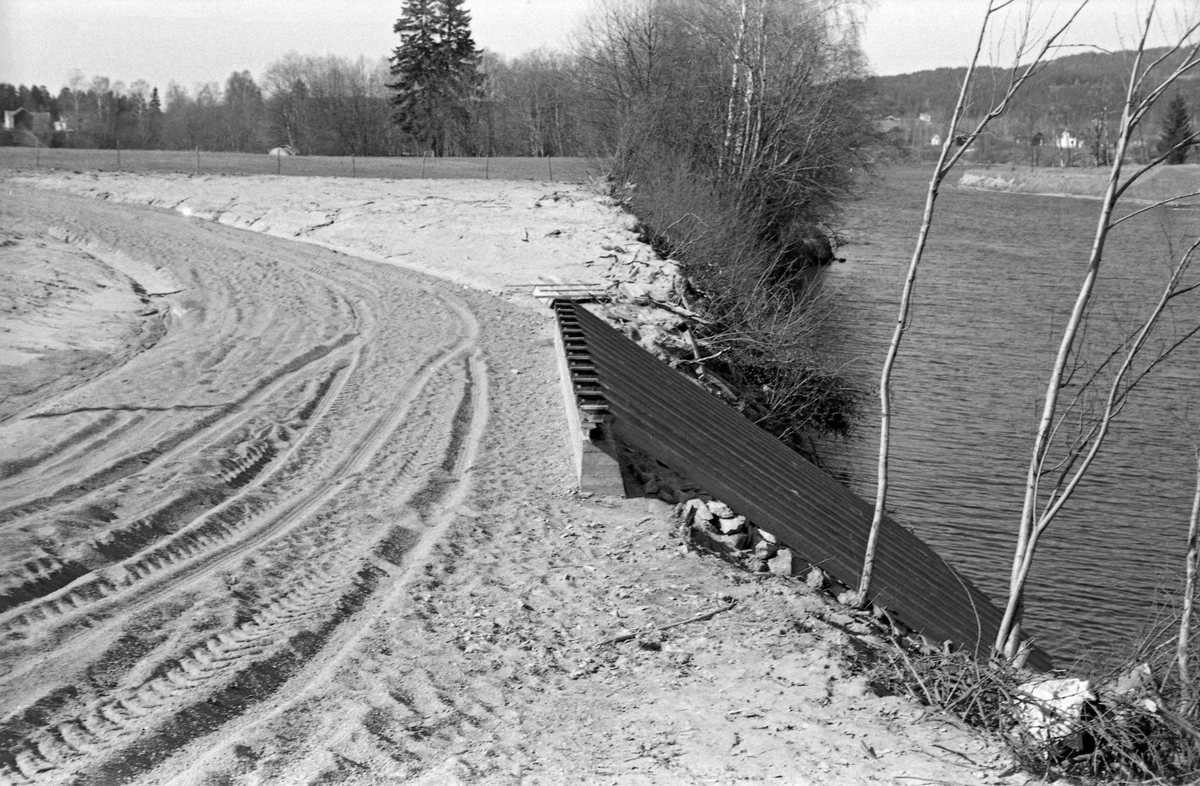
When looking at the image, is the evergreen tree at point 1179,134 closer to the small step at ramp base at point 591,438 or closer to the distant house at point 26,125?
the small step at ramp base at point 591,438

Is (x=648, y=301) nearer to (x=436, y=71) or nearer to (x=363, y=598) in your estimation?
(x=363, y=598)

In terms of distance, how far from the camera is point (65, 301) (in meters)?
17.3

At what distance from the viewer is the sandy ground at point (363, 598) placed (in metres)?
5.79

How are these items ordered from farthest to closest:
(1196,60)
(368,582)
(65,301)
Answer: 1. (65,301)
2. (368,582)
3. (1196,60)

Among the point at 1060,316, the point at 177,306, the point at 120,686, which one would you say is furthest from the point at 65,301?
the point at 1060,316

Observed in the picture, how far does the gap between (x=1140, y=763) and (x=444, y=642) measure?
3.94m

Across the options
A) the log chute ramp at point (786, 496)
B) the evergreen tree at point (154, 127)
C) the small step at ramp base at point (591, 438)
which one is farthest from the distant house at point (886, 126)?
the evergreen tree at point (154, 127)

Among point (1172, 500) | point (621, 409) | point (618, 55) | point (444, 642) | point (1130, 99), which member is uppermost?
point (618, 55)

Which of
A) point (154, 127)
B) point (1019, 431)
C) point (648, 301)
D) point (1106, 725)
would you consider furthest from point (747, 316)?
point (154, 127)

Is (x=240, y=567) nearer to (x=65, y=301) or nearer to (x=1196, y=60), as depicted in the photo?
(x=1196, y=60)

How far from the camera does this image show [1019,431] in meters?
18.3

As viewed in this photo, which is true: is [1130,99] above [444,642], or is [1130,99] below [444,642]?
above

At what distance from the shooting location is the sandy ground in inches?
228

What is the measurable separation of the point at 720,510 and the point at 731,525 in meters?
0.23
